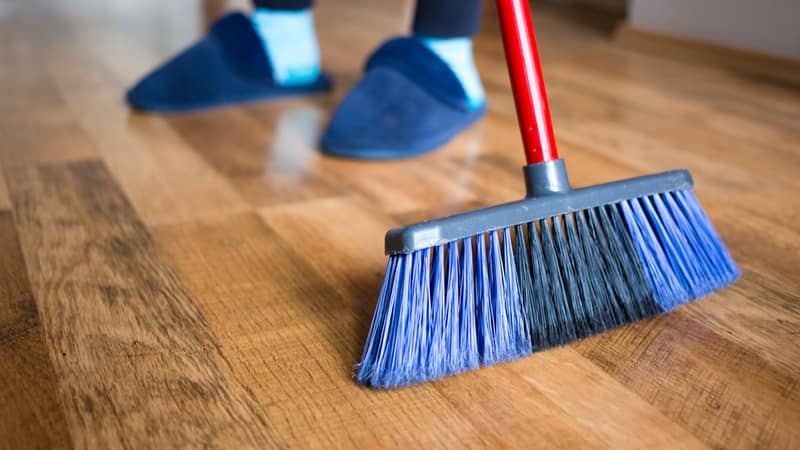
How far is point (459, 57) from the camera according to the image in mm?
1263

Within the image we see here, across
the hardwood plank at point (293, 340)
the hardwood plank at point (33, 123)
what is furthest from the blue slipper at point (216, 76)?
the hardwood plank at point (293, 340)

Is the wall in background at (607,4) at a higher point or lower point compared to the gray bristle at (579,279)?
lower

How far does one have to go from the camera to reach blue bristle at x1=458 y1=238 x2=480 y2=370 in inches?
24.0

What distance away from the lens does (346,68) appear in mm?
1649

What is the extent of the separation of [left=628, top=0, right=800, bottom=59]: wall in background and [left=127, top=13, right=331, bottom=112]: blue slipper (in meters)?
1.01

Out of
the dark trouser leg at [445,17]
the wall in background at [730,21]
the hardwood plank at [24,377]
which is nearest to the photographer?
the hardwood plank at [24,377]

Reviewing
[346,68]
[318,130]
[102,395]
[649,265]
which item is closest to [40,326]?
[102,395]

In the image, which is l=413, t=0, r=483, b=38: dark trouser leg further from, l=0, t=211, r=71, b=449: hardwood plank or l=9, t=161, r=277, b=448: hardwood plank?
l=0, t=211, r=71, b=449: hardwood plank

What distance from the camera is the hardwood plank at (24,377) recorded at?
52 cm

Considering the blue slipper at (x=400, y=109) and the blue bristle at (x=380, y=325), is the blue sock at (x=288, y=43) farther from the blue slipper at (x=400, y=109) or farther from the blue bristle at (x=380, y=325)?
the blue bristle at (x=380, y=325)

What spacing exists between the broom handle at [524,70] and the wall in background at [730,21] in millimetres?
1149

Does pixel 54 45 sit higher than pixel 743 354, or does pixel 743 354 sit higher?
pixel 743 354

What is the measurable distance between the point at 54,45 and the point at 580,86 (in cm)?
114

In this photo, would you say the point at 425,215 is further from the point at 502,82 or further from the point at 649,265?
the point at 502,82
